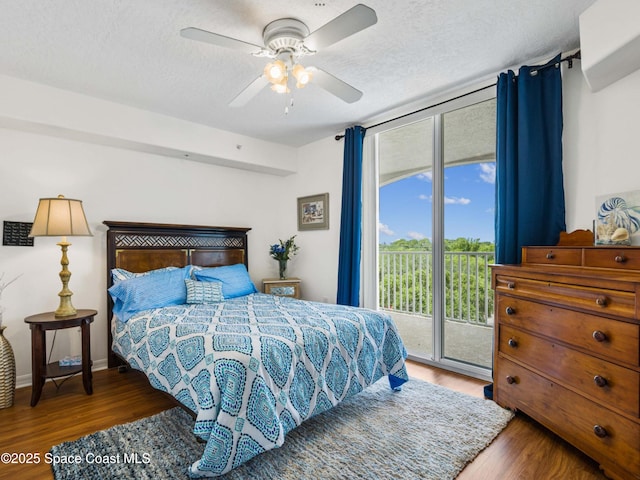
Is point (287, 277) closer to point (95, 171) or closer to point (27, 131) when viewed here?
point (95, 171)

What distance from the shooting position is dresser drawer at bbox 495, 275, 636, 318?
1559mm

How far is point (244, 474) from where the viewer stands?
1.72m

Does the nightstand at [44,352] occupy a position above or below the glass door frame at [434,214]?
Result: below

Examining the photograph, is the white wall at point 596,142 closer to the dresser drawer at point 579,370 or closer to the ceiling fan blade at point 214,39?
the dresser drawer at point 579,370

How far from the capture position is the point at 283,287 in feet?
14.0

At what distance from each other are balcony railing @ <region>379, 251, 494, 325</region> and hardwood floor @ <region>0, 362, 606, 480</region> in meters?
0.77

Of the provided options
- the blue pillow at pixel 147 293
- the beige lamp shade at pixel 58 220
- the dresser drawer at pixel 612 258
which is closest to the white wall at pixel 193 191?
the beige lamp shade at pixel 58 220

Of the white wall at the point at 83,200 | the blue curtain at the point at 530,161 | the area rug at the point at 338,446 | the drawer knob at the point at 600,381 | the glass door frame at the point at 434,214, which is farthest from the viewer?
the glass door frame at the point at 434,214

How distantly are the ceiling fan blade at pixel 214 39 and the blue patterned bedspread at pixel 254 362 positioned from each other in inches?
66.6

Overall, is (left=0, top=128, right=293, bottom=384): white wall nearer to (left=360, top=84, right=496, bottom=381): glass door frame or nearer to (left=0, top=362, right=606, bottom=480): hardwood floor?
(left=0, top=362, right=606, bottom=480): hardwood floor

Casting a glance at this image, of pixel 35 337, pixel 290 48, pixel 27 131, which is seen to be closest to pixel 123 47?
pixel 290 48

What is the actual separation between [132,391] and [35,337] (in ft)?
2.81

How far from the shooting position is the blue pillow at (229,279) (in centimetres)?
343

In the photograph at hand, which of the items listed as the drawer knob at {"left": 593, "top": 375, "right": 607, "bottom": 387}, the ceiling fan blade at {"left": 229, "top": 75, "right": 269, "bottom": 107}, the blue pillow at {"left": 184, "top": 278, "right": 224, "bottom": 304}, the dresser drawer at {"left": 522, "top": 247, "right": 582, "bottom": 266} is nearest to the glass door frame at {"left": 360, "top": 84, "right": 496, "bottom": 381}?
the dresser drawer at {"left": 522, "top": 247, "right": 582, "bottom": 266}
